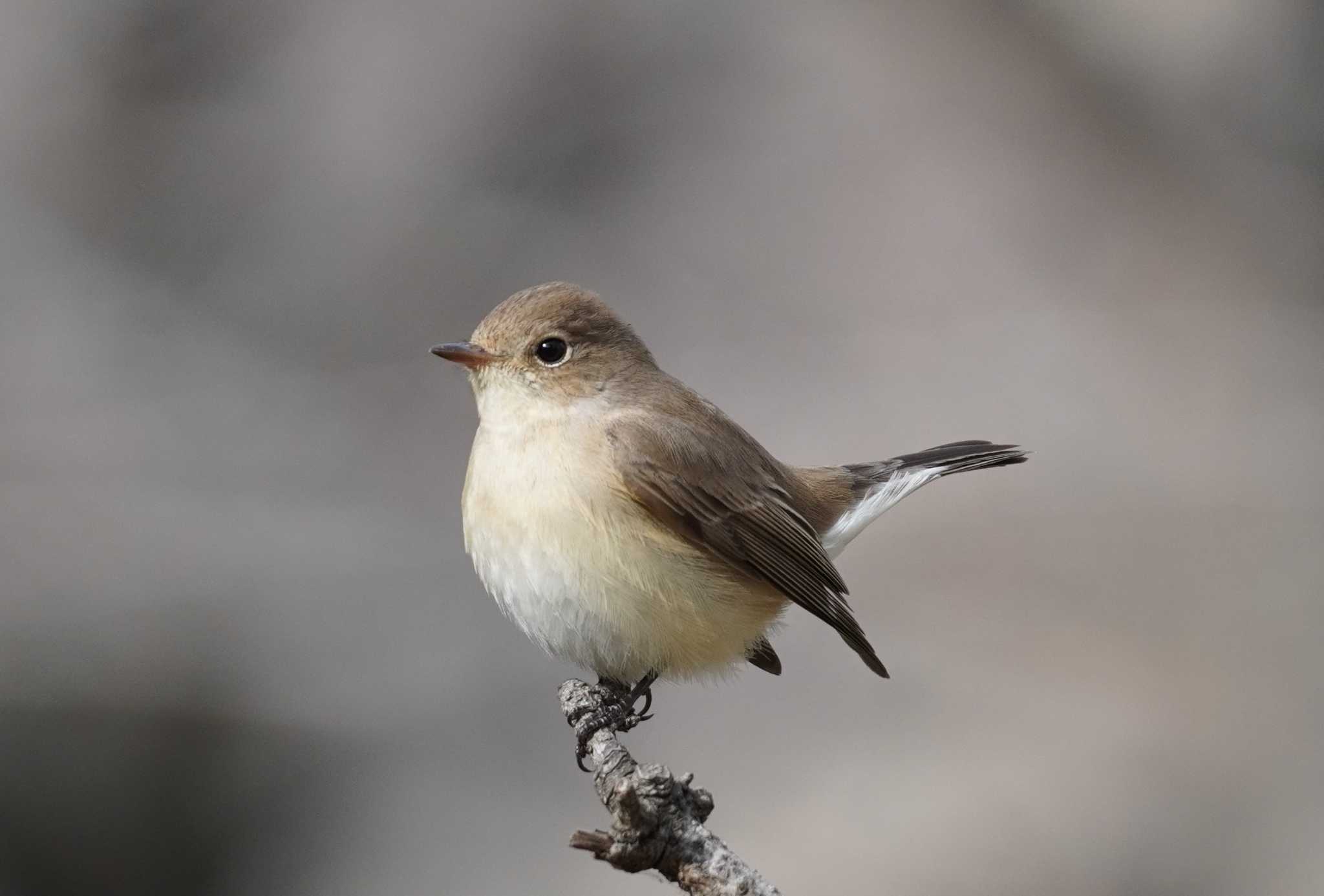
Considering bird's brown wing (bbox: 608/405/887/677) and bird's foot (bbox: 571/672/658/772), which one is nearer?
bird's foot (bbox: 571/672/658/772)

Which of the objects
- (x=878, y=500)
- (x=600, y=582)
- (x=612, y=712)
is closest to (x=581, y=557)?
(x=600, y=582)

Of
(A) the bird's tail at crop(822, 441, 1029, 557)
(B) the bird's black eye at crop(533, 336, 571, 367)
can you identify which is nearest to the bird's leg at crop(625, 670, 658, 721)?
(B) the bird's black eye at crop(533, 336, 571, 367)

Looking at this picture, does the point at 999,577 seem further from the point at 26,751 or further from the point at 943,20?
the point at 26,751

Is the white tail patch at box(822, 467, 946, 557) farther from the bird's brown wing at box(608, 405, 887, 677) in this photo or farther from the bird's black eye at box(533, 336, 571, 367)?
the bird's black eye at box(533, 336, 571, 367)

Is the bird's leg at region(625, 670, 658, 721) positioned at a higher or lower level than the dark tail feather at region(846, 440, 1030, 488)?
lower

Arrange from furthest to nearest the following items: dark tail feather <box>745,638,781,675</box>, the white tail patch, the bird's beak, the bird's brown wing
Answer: the white tail patch, dark tail feather <box>745,638,781,675</box>, the bird's brown wing, the bird's beak

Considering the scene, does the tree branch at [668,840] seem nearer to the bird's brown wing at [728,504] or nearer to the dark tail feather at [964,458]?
the bird's brown wing at [728,504]

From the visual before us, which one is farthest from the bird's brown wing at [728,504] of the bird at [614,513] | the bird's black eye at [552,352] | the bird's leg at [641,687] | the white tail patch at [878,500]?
the white tail patch at [878,500]

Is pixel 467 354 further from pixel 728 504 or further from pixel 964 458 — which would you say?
pixel 964 458
